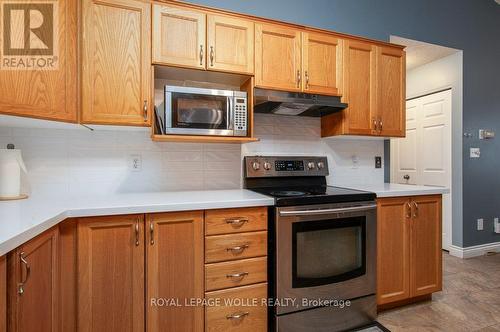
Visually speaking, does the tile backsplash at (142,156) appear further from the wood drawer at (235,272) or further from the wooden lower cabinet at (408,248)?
the wood drawer at (235,272)

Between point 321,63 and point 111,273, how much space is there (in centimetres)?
200

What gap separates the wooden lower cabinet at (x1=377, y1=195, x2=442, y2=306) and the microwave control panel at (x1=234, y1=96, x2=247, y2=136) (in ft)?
3.67

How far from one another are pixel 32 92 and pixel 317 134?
2.05 meters

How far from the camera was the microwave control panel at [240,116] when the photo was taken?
1854mm

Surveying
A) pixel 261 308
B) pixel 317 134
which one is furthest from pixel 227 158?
pixel 261 308

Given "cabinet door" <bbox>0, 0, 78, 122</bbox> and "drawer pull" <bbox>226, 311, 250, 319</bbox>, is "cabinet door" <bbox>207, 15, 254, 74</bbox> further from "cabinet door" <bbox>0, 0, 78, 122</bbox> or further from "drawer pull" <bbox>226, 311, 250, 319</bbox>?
"drawer pull" <bbox>226, 311, 250, 319</bbox>

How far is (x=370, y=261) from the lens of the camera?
189cm

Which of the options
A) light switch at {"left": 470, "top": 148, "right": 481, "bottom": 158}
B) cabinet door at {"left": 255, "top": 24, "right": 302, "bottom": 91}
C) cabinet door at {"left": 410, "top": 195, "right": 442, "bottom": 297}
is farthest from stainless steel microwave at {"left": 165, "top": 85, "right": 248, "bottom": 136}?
light switch at {"left": 470, "top": 148, "right": 481, "bottom": 158}

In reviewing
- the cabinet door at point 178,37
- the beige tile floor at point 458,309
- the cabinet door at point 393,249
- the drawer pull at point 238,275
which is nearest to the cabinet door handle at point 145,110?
the cabinet door at point 178,37

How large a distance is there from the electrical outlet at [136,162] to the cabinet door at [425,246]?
209 centimetres

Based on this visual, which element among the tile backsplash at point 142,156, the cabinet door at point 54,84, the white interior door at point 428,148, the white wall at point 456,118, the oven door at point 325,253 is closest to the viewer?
the cabinet door at point 54,84

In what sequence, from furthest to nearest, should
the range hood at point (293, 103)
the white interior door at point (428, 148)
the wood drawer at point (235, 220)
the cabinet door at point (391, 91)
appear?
the white interior door at point (428, 148)
the cabinet door at point (391, 91)
the range hood at point (293, 103)
the wood drawer at point (235, 220)

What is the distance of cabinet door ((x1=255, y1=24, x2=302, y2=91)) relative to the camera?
1950mm

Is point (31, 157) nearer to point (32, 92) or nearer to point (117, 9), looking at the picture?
point (32, 92)
